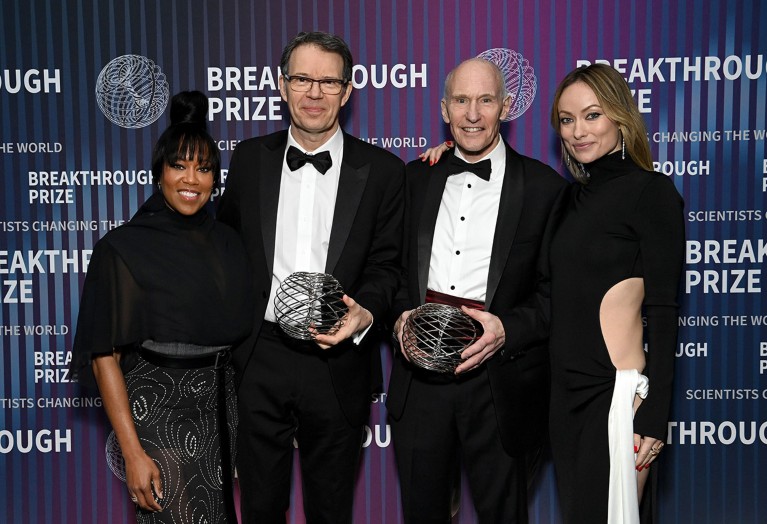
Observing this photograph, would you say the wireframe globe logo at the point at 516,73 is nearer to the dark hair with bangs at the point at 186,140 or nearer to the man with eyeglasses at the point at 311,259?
the man with eyeglasses at the point at 311,259

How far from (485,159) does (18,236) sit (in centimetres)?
247

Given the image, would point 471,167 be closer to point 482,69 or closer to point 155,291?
point 482,69

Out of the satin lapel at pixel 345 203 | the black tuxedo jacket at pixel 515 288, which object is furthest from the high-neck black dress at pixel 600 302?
the satin lapel at pixel 345 203

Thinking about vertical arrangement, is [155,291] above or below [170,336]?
above

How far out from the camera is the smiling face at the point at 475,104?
263 centimetres

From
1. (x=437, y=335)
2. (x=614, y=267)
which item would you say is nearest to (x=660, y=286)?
(x=614, y=267)

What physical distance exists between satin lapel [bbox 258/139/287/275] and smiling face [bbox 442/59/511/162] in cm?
71

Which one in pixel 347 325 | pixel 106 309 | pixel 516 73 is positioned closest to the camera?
pixel 106 309

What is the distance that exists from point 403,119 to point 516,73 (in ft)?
1.99

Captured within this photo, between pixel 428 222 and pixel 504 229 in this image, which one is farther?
pixel 428 222

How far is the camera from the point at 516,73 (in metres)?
3.48

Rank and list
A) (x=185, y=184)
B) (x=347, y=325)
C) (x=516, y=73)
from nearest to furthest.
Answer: (x=185, y=184) → (x=347, y=325) → (x=516, y=73)

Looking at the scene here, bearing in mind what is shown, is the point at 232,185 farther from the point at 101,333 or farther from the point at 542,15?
the point at 542,15

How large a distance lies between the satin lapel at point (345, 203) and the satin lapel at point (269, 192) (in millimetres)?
226
